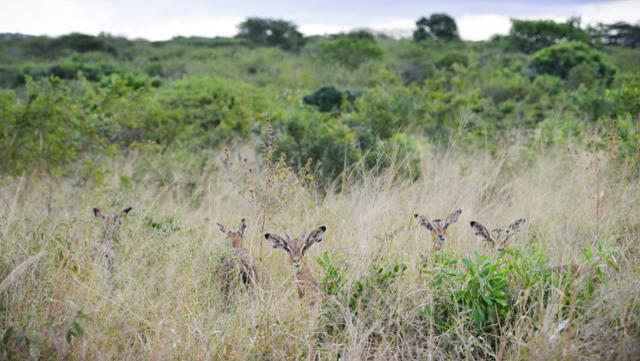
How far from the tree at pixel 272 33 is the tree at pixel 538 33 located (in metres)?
14.2

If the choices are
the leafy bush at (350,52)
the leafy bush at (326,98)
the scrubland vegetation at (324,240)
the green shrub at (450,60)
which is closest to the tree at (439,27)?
the leafy bush at (350,52)

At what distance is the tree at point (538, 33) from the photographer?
25109 millimetres

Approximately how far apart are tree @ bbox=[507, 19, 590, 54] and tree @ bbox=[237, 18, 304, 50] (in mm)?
14179

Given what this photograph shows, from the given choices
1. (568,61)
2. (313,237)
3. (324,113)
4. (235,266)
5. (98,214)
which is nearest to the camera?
(313,237)

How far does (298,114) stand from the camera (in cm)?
697

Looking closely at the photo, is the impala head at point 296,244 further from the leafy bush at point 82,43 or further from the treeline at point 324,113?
the leafy bush at point 82,43

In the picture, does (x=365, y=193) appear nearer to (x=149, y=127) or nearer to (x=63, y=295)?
(x=63, y=295)

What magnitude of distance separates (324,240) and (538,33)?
25237mm

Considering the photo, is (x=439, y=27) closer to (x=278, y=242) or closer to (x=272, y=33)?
(x=272, y=33)

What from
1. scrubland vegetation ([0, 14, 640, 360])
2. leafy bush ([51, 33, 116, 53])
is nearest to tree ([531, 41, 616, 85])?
scrubland vegetation ([0, 14, 640, 360])

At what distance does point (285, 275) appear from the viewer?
11.9ft

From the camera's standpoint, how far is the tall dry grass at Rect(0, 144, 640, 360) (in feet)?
9.23

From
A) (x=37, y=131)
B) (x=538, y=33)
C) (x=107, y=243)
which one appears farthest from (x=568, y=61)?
(x=107, y=243)

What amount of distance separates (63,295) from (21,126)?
3455mm
